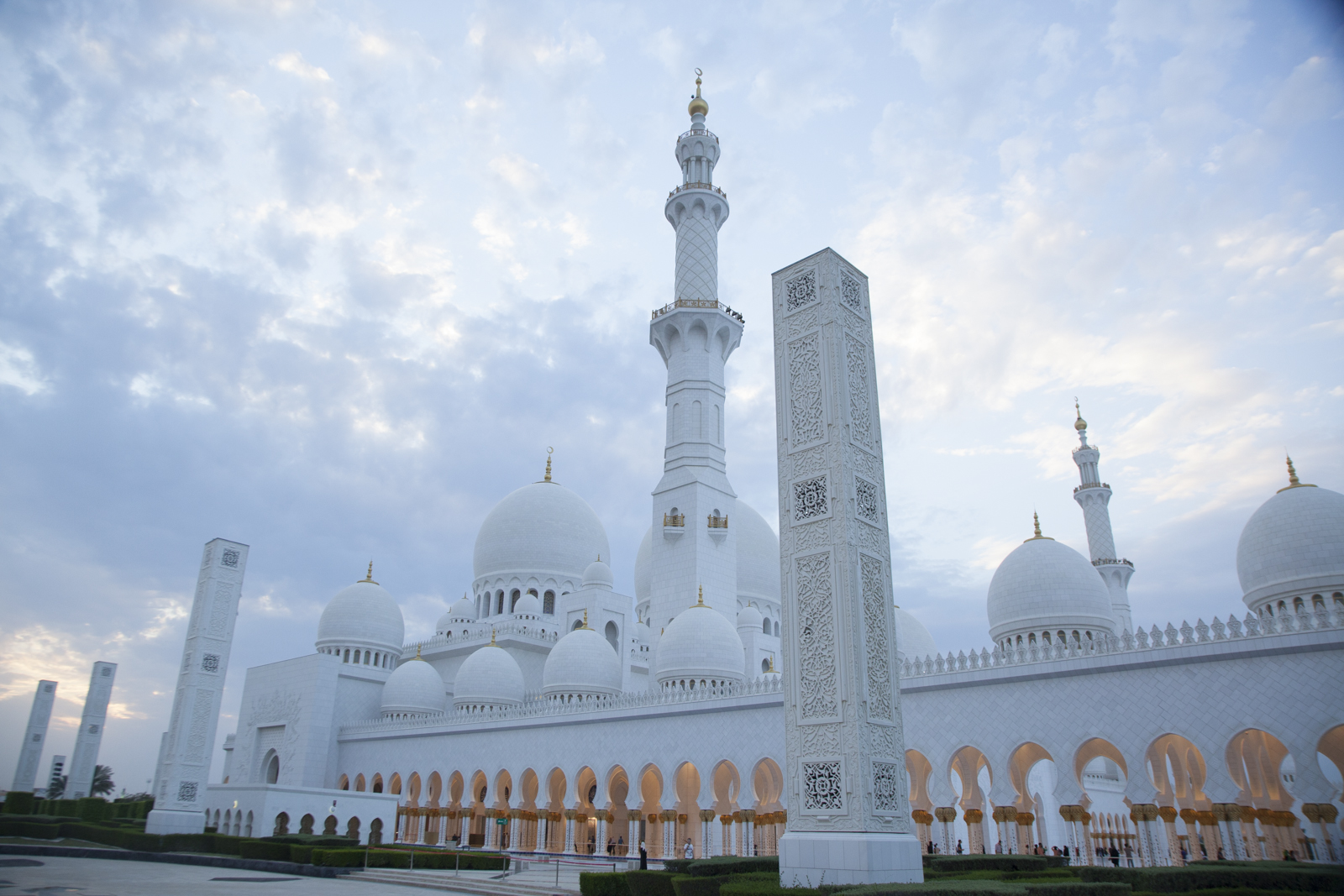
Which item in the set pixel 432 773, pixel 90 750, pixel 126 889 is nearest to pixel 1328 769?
pixel 432 773

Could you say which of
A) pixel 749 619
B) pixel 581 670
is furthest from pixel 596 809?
pixel 749 619

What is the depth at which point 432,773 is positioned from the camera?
28328mm

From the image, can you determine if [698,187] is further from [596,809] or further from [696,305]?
[596,809]

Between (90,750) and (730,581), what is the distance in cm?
3134

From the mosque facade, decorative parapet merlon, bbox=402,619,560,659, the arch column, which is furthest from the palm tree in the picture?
the arch column

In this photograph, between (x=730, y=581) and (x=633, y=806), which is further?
(x=730, y=581)

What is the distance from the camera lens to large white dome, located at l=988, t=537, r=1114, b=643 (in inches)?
877

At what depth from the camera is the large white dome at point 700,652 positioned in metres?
23.6

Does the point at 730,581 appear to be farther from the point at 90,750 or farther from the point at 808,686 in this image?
the point at 90,750

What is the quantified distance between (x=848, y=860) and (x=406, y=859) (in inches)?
451

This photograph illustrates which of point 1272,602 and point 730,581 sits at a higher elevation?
point 730,581

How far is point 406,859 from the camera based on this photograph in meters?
17.1

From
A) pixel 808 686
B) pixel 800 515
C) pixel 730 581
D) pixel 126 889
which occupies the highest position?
pixel 730 581

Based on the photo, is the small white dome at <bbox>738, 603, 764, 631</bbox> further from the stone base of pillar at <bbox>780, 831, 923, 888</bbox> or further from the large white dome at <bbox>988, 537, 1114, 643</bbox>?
the stone base of pillar at <bbox>780, 831, 923, 888</bbox>
